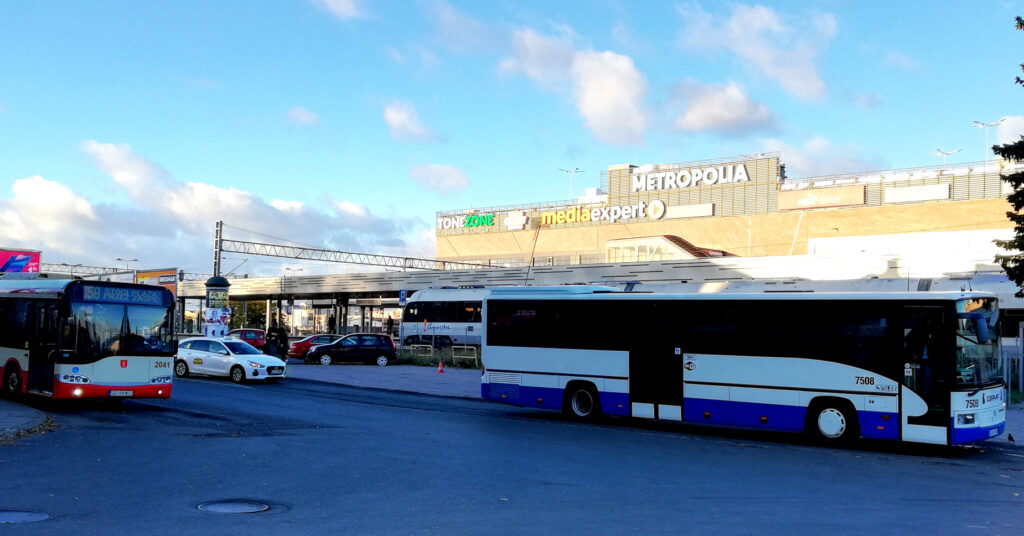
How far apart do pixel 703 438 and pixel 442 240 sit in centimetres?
10473

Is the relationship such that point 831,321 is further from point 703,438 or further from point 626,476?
point 626,476

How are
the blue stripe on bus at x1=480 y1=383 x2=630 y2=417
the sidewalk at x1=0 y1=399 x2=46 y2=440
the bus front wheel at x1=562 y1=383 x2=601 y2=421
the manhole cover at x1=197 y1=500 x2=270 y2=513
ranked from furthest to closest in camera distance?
1. the bus front wheel at x1=562 y1=383 x2=601 y2=421
2. the blue stripe on bus at x1=480 y1=383 x2=630 y2=417
3. the sidewalk at x1=0 y1=399 x2=46 y2=440
4. the manhole cover at x1=197 y1=500 x2=270 y2=513

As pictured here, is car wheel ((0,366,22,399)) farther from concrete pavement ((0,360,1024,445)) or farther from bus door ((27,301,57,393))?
bus door ((27,301,57,393))

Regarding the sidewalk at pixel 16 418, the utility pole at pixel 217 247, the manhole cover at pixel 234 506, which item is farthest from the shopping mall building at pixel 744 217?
the manhole cover at pixel 234 506

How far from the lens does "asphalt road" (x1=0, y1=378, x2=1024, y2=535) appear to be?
8.93 metres

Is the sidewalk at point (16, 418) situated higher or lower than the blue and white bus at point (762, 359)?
lower

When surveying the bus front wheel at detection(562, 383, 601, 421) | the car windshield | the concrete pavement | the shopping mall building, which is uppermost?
the shopping mall building

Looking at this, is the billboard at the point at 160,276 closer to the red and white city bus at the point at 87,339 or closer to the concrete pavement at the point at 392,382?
the concrete pavement at the point at 392,382

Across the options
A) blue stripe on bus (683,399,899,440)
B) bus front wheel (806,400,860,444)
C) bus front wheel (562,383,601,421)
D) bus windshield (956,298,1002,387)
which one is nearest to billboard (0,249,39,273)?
bus front wheel (562,383,601,421)

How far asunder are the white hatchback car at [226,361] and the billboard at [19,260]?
3672 centimetres

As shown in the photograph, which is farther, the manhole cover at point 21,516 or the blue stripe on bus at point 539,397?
the blue stripe on bus at point 539,397

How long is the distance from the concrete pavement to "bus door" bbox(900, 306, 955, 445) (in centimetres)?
289

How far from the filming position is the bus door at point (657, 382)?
18500 mm

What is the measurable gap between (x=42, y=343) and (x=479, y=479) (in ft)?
41.2
